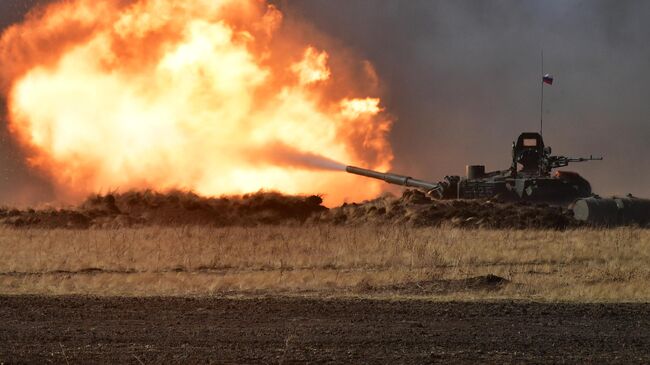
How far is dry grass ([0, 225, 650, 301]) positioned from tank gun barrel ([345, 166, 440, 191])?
1053 centimetres

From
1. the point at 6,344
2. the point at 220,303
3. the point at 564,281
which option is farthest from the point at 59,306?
the point at 564,281

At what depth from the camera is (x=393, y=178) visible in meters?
46.5

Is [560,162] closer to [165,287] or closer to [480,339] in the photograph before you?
[165,287]

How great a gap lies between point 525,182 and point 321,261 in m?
20.0

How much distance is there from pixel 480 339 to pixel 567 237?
22.0 metres

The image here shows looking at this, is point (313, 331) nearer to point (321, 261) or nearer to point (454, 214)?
point (321, 261)

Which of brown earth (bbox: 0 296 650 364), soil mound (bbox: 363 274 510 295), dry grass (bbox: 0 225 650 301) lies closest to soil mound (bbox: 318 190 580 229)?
dry grass (bbox: 0 225 650 301)

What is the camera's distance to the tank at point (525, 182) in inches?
1623

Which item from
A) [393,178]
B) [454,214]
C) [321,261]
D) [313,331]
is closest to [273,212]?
[393,178]

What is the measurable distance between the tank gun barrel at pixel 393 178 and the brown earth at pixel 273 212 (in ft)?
7.89

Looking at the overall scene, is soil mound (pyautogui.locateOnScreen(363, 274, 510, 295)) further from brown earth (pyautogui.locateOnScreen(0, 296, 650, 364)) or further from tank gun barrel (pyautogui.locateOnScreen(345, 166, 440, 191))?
tank gun barrel (pyautogui.locateOnScreen(345, 166, 440, 191))

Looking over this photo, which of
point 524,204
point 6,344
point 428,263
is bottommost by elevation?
point 6,344

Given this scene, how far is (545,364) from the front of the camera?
9734mm

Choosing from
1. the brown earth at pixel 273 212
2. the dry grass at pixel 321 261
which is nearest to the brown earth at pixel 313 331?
the dry grass at pixel 321 261
